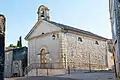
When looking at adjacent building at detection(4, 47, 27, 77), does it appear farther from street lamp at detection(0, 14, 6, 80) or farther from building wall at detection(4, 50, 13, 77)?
street lamp at detection(0, 14, 6, 80)

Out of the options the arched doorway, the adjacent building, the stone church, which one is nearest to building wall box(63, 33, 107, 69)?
the stone church

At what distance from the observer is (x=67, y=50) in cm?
2953

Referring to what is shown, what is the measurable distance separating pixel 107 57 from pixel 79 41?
24.0 ft

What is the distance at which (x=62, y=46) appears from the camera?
2903 centimetres

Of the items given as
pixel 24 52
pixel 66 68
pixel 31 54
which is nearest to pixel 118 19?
pixel 66 68

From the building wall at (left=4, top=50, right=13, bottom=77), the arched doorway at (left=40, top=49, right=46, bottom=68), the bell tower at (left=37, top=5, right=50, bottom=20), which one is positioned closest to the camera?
the arched doorway at (left=40, top=49, right=46, bottom=68)

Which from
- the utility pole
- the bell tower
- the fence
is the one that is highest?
the bell tower

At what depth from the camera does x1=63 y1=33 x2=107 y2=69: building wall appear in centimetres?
2989

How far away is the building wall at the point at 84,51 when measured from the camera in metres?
29.9

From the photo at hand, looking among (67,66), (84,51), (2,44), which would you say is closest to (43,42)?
(67,66)

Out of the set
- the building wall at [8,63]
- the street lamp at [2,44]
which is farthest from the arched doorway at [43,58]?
the street lamp at [2,44]

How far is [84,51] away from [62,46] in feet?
14.7

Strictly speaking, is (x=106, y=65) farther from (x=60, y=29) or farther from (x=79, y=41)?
(x=60, y=29)

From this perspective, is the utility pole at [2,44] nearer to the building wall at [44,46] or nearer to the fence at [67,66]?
the fence at [67,66]
